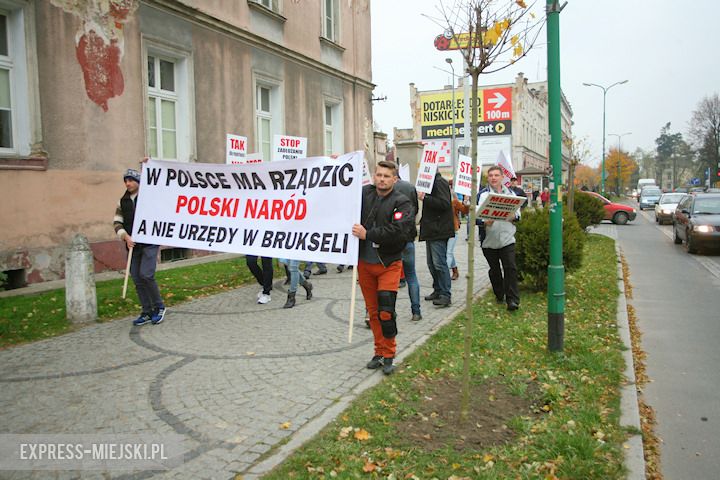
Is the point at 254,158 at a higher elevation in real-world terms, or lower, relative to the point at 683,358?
higher

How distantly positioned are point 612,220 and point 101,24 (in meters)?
27.3

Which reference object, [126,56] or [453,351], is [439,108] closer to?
[126,56]

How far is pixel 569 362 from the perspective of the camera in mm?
5566

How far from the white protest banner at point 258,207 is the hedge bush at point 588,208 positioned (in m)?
15.4

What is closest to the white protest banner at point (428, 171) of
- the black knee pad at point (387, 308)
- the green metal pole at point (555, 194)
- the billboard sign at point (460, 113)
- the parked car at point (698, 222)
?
the green metal pole at point (555, 194)

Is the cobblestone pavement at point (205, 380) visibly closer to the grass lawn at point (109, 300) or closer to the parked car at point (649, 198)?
the grass lawn at point (109, 300)

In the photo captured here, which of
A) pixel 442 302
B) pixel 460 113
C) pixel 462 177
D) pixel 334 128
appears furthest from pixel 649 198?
pixel 442 302

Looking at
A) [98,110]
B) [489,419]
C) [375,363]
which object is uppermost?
[98,110]

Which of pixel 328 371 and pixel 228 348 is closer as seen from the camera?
pixel 328 371

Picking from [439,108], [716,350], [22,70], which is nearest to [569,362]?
[716,350]

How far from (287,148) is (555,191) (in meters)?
6.75

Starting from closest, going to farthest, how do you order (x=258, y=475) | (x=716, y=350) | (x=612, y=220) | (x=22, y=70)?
(x=258, y=475), (x=716, y=350), (x=22, y=70), (x=612, y=220)

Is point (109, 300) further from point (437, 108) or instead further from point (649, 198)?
point (437, 108)

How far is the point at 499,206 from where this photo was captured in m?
6.14
